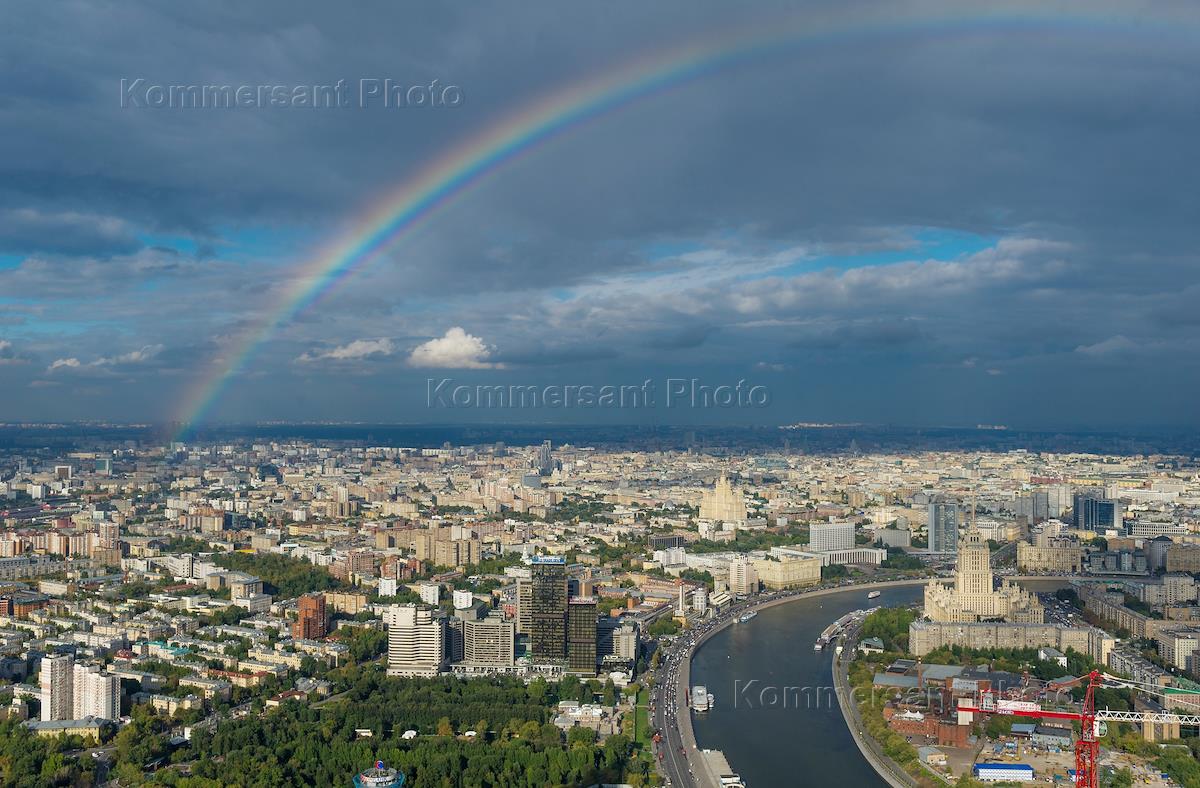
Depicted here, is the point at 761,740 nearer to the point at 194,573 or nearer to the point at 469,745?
the point at 469,745

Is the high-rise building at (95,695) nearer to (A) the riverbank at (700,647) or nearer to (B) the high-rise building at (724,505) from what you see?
(A) the riverbank at (700,647)

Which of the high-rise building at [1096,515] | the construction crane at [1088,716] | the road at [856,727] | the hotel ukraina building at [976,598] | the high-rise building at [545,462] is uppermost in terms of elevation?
the high-rise building at [545,462]

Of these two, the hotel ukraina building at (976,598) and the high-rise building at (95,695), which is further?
the hotel ukraina building at (976,598)

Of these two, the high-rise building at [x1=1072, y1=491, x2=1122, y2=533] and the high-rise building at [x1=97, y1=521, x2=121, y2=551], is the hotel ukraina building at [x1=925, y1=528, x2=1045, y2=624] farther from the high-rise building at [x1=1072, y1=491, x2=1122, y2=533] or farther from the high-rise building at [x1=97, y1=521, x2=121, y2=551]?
the high-rise building at [x1=97, y1=521, x2=121, y2=551]

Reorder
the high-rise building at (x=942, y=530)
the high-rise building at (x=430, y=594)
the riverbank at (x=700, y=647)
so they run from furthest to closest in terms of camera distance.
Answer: the high-rise building at (x=942, y=530) → the high-rise building at (x=430, y=594) → the riverbank at (x=700, y=647)

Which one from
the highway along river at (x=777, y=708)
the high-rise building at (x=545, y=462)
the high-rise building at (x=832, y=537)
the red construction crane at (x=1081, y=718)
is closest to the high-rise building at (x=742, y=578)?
the highway along river at (x=777, y=708)

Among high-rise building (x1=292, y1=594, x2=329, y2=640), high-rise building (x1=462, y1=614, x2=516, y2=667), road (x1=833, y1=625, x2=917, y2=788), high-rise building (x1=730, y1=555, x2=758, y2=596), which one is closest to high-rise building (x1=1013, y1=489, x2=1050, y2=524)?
high-rise building (x1=730, y1=555, x2=758, y2=596)

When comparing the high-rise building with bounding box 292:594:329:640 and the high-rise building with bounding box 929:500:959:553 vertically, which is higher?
the high-rise building with bounding box 929:500:959:553

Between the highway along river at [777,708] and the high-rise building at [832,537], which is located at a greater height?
the high-rise building at [832,537]
